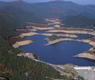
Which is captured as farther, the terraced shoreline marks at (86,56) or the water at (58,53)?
the terraced shoreline marks at (86,56)

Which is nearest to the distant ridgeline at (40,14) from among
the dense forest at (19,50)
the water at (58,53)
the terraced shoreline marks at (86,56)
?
the dense forest at (19,50)

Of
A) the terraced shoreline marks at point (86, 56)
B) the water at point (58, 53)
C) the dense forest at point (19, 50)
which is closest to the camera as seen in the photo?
the dense forest at point (19, 50)

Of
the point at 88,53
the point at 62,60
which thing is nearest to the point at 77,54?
the point at 88,53

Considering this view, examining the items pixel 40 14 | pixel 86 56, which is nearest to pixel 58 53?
pixel 86 56

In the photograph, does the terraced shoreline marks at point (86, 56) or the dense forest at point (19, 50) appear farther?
the terraced shoreline marks at point (86, 56)

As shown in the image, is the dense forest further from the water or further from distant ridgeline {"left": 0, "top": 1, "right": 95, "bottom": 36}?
the water

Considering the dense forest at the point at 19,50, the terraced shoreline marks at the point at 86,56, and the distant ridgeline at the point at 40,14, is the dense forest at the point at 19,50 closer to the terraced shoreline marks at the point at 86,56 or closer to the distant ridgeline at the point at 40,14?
the distant ridgeline at the point at 40,14

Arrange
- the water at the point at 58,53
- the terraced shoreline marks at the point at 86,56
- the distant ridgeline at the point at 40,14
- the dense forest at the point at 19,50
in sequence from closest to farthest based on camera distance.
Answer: the dense forest at the point at 19,50 < the water at the point at 58,53 < the terraced shoreline marks at the point at 86,56 < the distant ridgeline at the point at 40,14

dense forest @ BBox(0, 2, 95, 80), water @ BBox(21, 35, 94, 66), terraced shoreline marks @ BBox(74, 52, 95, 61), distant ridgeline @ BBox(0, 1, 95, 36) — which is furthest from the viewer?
distant ridgeline @ BBox(0, 1, 95, 36)

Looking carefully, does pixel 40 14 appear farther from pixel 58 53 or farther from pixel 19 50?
pixel 19 50

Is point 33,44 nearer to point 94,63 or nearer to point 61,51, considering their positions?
point 61,51

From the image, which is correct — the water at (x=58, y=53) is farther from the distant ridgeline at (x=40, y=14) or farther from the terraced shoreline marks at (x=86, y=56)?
the distant ridgeline at (x=40, y=14)

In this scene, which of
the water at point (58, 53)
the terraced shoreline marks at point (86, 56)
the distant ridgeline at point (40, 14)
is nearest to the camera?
the water at point (58, 53)

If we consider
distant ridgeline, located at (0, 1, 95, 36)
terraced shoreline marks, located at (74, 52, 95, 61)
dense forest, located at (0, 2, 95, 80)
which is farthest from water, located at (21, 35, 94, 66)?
distant ridgeline, located at (0, 1, 95, 36)
